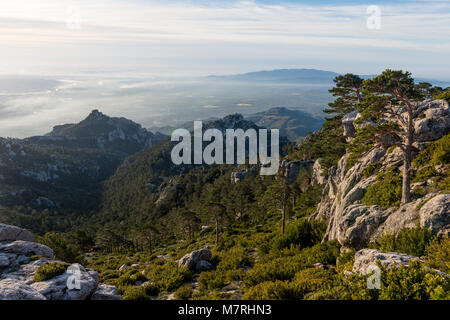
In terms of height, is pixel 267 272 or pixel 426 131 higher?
pixel 426 131

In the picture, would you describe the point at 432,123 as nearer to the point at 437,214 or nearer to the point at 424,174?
the point at 424,174

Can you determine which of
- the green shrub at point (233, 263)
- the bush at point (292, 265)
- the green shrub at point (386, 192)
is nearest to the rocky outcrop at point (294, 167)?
the green shrub at point (233, 263)

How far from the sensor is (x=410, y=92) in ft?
54.6

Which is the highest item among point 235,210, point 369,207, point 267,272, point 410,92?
point 410,92

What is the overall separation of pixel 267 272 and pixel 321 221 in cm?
1140

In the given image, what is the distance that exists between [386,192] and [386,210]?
1741 mm

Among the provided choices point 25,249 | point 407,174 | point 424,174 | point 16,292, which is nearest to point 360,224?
point 407,174

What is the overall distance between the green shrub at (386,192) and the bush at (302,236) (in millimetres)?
6383

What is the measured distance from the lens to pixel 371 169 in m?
21.9

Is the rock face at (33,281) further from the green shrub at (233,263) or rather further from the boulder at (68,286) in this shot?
the green shrub at (233,263)

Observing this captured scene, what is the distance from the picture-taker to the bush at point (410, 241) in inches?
477

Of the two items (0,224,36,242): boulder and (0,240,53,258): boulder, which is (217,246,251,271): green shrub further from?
(0,224,36,242): boulder
